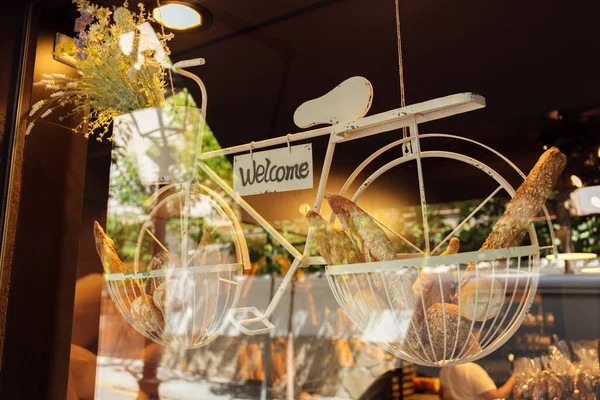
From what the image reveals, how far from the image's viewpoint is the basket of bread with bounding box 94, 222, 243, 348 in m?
1.22

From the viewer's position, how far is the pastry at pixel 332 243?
0.94 meters

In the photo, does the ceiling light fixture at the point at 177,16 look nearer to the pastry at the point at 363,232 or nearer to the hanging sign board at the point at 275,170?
the hanging sign board at the point at 275,170

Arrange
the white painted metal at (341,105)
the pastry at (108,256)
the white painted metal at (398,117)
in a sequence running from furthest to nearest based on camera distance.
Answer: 1. the pastry at (108,256)
2. the white painted metal at (341,105)
3. the white painted metal at (398,117)

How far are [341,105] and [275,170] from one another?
20 cm

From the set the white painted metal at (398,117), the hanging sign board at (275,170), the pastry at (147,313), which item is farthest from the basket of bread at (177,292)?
the white painted metal at (398,117)

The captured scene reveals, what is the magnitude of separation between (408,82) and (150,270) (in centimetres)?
75

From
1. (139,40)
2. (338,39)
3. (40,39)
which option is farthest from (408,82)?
(40,39)

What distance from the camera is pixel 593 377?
116 cm

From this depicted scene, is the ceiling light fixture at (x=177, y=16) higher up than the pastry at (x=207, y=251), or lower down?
higher up

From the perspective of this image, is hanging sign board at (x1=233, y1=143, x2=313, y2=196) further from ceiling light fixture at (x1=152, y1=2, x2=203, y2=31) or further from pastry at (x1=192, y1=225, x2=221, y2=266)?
ceiling light fixture at (x1=152, y1=2, x2=203, y2=31)

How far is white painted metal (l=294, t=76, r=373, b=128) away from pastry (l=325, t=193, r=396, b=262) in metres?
0.22

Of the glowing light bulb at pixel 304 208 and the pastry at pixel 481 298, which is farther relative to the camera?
the glowing light bulb at pixel 304 208

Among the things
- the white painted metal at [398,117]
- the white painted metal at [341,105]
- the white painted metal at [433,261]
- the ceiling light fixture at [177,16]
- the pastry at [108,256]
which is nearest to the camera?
the white painted metal at [433,261]

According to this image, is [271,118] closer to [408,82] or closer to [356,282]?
[408,82]
